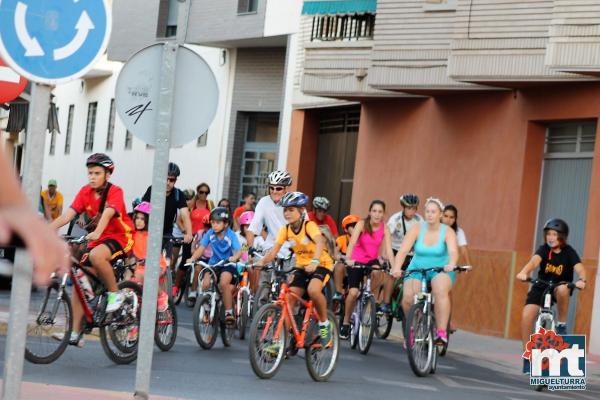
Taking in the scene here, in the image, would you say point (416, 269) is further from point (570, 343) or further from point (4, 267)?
point (4, 267)

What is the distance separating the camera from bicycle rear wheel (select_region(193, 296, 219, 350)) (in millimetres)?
14266

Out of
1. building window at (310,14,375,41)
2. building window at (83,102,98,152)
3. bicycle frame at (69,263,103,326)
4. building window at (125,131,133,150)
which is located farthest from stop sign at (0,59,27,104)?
building window at (83,102,98,152)

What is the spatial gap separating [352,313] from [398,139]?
941cm

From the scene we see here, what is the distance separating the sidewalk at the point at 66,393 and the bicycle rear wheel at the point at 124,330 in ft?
6.53

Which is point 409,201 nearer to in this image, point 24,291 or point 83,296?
point 83,296

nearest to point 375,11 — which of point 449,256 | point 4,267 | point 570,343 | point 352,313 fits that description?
point 352,313

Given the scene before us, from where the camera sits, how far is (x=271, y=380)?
12.0 metres

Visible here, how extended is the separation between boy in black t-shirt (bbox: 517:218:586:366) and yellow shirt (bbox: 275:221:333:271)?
238cm

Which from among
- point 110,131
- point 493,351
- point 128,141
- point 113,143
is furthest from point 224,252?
point 110,131

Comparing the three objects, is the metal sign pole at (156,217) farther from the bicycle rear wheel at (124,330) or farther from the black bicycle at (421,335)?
the black bicycle at (421,335)

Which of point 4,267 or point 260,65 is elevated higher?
point 260,65

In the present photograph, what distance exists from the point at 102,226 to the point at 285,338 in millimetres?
1755

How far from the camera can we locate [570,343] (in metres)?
12.9

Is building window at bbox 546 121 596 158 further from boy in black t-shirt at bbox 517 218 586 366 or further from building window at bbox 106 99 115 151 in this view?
building window at bbox 106 99 115 151
